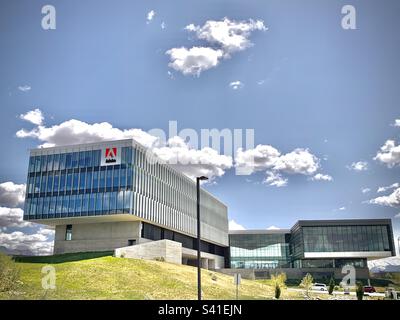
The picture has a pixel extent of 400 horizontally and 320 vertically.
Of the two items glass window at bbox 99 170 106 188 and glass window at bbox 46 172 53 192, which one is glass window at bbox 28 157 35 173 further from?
glass window at bbox 99 170 106 188

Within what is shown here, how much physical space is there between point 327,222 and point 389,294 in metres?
57.7

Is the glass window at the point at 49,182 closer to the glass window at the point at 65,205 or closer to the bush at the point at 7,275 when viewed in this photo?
the glass window at the point at 65,205

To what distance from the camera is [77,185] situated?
61.5 meters

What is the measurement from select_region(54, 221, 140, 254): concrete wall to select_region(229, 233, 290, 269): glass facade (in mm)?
59558

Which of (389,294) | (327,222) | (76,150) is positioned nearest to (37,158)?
(76,150)

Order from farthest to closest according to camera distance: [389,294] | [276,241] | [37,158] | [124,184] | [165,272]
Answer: [276,241] < [37,158] < [124,184] < [165,272] < [389,294]

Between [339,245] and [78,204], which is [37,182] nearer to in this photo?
[78,204]

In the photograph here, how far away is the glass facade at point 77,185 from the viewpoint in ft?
196

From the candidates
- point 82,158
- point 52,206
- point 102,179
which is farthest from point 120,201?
point 52,206

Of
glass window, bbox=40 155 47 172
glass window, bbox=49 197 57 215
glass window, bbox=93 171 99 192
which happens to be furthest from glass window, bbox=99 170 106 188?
glass window, bbox=40 155 47 172

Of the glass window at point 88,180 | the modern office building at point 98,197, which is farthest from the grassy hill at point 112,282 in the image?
the glass window at point 88,180

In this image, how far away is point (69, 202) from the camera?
200ft

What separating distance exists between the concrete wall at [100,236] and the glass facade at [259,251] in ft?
195
